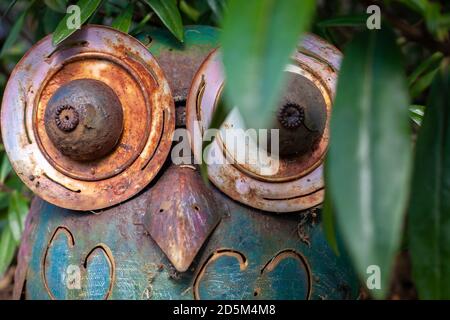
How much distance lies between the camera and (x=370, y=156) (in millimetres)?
595

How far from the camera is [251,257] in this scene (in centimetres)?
105

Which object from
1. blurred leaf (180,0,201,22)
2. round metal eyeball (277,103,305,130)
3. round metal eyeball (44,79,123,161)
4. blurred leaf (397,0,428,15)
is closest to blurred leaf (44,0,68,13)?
round metal eyeball (44,79,123,161)

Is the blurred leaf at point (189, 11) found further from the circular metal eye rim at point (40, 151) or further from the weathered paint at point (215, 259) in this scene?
the weathered paint at point (215, 259)

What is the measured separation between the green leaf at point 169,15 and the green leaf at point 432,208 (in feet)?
1.63

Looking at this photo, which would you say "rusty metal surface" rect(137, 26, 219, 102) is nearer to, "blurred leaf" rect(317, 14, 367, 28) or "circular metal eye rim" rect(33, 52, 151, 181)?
"circular metal eye rim" rect(33, 52, 151, 181)

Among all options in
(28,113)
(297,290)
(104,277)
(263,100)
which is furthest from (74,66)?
(263,100)

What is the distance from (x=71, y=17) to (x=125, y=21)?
111 millimetres

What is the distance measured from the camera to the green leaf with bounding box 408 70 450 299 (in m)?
0.73

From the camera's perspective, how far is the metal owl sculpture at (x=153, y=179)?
3.39 feet

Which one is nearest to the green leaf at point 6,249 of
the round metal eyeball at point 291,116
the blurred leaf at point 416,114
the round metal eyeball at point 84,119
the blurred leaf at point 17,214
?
the blurred leaf at point 17,214

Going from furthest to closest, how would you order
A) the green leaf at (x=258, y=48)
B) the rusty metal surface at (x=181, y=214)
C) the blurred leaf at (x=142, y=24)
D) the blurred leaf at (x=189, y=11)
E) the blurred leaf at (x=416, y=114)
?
the blurred leaf at (x=189, y=11)
the blurred leaf at (x=142, y=24)
the blurred leaf at (x=416, y=114)
the rusty metal surface at (x=181, y=214)
the green leaf at (x=258, y=48)

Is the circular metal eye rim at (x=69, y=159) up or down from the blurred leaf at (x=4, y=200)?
up

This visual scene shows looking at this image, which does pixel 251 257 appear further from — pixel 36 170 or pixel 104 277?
pixel 36 170

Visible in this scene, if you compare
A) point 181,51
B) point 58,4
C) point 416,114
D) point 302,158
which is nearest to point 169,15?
point 181,51
